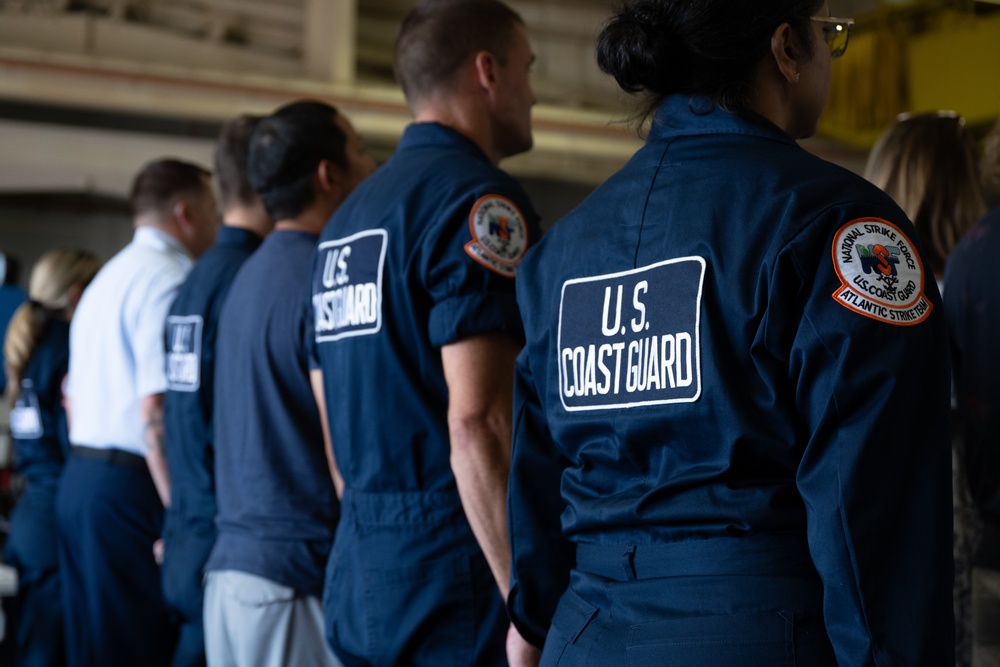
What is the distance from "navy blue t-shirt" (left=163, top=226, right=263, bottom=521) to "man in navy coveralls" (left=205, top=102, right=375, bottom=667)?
11.4 inches

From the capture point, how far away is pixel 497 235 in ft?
5.77

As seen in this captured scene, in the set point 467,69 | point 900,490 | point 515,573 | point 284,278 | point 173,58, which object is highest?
point 173,58

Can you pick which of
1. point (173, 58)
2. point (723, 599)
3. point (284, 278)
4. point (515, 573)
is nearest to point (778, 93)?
point (723, 599)

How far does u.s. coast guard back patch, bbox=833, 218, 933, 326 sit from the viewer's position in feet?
3.49

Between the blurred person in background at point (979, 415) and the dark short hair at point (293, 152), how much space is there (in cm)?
133

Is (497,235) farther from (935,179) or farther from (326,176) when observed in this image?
(935,179)

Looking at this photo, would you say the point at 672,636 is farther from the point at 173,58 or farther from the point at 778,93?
the point at 173,58

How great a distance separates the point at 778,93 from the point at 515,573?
69cm

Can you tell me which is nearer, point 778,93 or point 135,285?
point 778,93

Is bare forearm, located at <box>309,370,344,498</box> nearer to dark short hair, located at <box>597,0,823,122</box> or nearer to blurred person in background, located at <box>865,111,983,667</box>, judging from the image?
dark short hair, located at <box>597,0,823,122</box>

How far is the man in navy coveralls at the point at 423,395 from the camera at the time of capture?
172 centimetres

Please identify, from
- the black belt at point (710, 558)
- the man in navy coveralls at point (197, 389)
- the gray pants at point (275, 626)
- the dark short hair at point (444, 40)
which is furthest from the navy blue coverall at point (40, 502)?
the black belt at point (710, 558)

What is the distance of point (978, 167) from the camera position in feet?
8.17

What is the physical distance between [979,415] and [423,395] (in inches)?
41.3
